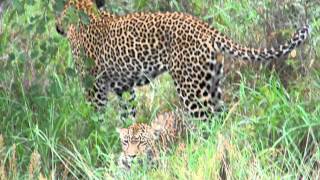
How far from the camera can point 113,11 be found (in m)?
8.93

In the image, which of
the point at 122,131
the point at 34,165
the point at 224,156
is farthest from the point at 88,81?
the point at 224,156

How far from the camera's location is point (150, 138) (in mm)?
6484

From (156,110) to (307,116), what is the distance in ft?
3.95

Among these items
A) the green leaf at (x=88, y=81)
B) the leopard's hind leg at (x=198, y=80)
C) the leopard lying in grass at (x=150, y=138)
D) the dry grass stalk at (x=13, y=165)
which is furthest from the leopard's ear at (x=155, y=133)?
the dry grass stalk at (x=13, y=165)

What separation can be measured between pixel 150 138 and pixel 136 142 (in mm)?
88

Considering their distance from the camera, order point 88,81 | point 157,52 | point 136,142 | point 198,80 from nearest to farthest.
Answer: point 136,142
point 88,81
point 198,80
point 157,52

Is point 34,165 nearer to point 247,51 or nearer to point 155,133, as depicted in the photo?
point 155,133

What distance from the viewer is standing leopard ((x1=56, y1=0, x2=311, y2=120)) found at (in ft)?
23.8

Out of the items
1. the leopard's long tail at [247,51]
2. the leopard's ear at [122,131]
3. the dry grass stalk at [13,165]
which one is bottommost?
the dry grass stalk at [13,165]

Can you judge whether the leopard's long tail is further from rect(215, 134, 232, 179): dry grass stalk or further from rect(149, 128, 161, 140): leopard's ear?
rect(215, 134, 232, 179): dry grass stalk

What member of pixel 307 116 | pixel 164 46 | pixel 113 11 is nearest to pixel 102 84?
pixel 164 46

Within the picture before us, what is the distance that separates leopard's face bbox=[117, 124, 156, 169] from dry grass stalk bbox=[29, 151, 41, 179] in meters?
0.51

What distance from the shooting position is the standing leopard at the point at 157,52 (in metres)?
7.26

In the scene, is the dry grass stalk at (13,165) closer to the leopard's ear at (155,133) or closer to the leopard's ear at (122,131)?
the leopard's ear at (122,131)
